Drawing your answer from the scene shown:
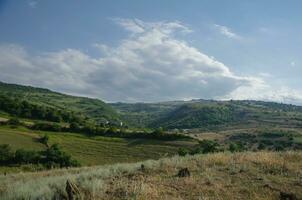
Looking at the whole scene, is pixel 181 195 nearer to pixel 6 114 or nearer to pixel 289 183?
pixel 289 183

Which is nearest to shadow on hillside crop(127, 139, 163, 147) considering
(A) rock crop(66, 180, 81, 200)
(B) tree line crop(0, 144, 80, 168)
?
(B) tree line crop(0, 144, 80, 168)

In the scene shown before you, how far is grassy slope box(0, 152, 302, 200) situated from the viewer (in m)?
12.6

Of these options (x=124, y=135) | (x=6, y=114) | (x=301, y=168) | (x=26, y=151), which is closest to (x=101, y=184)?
(x=301, y=168)

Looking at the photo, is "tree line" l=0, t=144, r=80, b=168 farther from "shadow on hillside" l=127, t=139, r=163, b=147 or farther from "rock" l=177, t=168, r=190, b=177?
"rock" l=177, t=168, r=190, b=177

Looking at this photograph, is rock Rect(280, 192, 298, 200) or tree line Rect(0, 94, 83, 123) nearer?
rock Rect(280, 192, 298, 200)

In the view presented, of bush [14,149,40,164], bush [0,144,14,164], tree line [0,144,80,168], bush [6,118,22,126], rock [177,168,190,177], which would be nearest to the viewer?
rock [177,168,190,177]

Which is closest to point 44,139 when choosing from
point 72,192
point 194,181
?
point 194,181

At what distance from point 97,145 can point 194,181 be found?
90.4 metres

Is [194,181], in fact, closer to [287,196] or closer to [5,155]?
[287,196]

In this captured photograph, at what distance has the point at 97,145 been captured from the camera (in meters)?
104

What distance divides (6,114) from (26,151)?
58.2m

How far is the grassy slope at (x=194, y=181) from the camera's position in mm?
12570

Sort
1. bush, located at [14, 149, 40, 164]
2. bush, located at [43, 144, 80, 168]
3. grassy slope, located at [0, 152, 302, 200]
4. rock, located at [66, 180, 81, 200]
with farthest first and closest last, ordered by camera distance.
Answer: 1. bush, located at [14, 149, 40, 164]
2. bush, located at [43, 144, 80, 168]
3. grassy slope, located at [0, 152, 302, 200]
4. rock, located at [66, 180, 81, 200]

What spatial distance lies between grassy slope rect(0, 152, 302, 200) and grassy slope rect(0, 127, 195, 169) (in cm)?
6917
